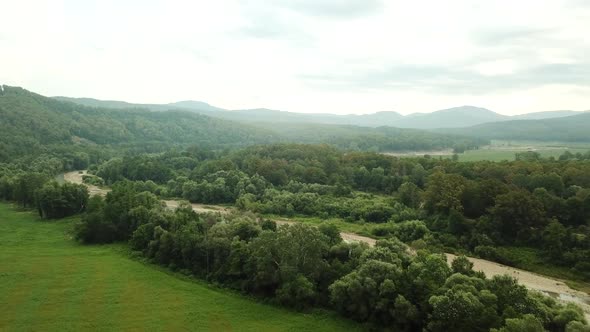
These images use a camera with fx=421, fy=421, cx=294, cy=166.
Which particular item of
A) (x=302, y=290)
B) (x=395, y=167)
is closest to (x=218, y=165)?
(x=395, y=167)

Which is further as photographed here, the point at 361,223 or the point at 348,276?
the point at 361,223

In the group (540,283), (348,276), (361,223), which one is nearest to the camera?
(348,276)

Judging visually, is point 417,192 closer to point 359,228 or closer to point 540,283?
point 359,228

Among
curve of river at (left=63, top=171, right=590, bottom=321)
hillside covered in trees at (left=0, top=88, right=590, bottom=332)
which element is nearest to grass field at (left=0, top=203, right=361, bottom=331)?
hillside covered in trees at (left=0, top=88, right=590, bottom=332)

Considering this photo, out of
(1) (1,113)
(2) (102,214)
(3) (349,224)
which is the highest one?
(1) (1,113)

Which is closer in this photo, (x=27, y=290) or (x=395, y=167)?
(x=27, y=290)

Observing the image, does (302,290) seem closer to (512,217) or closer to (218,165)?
(512,217)

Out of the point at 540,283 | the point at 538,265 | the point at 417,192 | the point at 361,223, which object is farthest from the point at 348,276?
the point at 417,192
